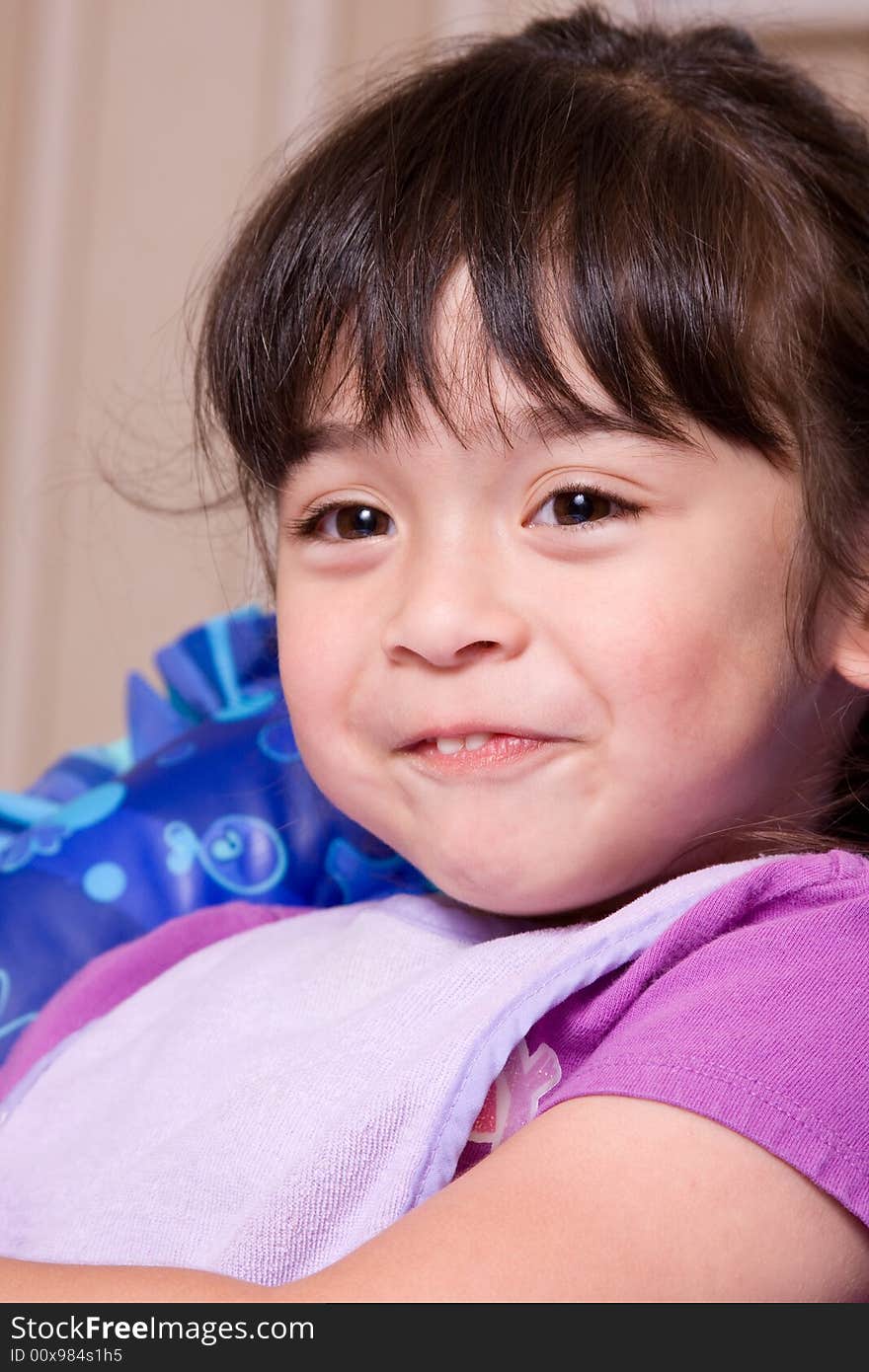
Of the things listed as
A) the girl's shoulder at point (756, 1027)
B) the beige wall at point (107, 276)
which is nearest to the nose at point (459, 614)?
the girl's shoulder at point (756, 1027)

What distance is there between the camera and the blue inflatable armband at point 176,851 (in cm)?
107

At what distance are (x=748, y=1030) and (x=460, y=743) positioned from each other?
0.79ft

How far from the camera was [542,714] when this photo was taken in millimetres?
755

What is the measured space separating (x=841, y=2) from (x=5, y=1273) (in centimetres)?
131

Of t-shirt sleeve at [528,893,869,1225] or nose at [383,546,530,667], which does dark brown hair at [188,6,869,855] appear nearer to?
nose at [383,546,530,667]

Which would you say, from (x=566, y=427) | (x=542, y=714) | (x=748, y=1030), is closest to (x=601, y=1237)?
(x=748, y=1030)

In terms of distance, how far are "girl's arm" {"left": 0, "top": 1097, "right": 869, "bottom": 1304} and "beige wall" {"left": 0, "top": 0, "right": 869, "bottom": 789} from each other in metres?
1.20

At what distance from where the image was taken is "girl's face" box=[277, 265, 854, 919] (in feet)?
2.47

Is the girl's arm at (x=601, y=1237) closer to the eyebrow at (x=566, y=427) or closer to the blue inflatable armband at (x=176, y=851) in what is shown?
the eyebrow at (x=566, y=427)

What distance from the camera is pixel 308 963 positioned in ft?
2.89

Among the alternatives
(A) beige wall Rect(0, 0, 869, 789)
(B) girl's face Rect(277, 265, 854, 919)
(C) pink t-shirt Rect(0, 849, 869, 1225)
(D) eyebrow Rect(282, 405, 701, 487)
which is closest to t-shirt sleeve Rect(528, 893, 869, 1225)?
(C) pink t-shirt Rect(0, 849, 869, 1225)

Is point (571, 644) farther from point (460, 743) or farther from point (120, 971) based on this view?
point (120, 971)

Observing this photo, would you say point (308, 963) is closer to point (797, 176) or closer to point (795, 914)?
point (795, 914)
